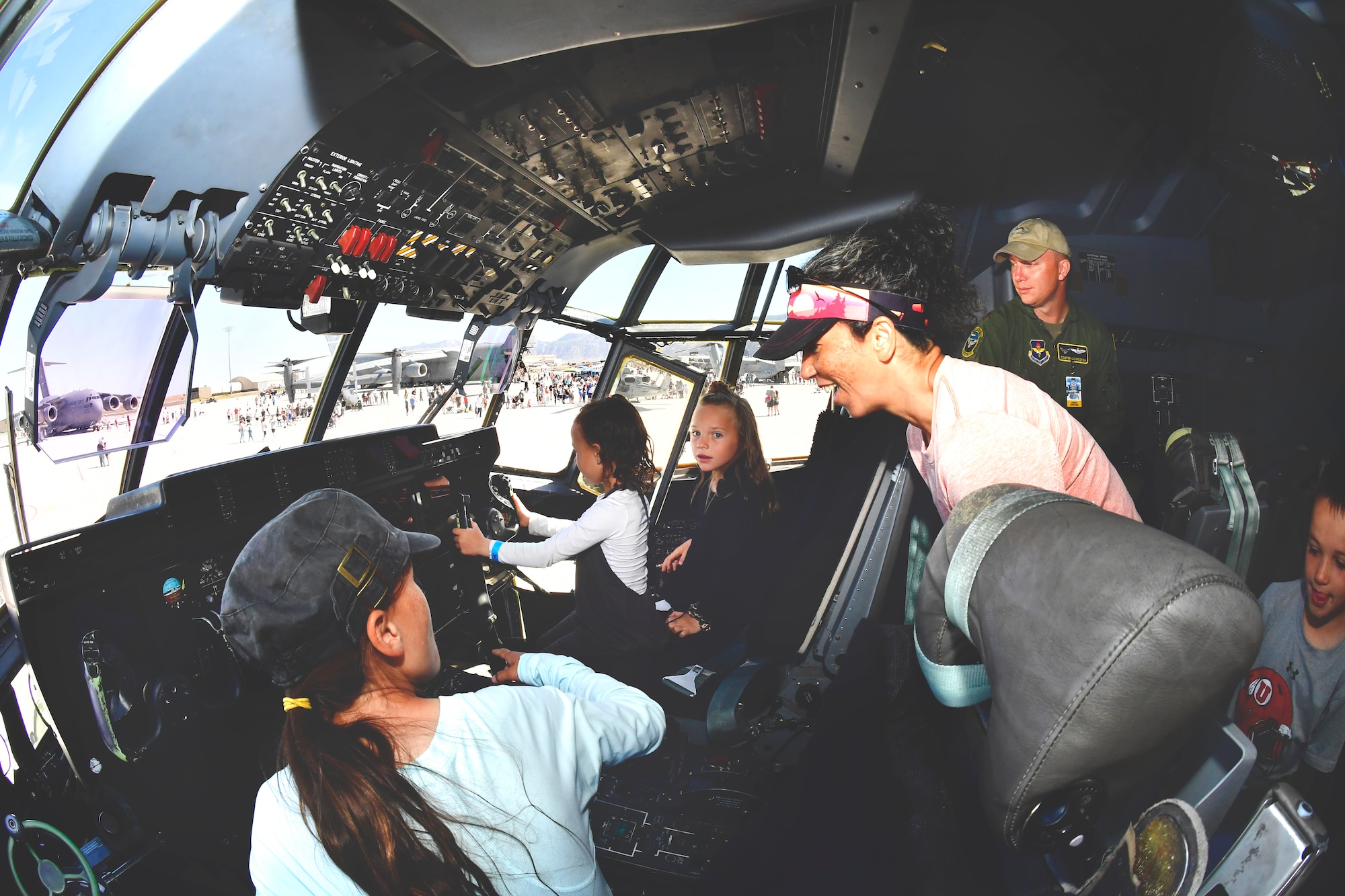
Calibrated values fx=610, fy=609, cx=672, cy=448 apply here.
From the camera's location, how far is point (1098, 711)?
18.9 inches

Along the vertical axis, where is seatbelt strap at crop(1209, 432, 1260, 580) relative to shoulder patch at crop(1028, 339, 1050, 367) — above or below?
below

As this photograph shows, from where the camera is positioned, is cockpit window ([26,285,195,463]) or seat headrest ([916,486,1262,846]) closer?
seat headrest ([916,486,1262,846])

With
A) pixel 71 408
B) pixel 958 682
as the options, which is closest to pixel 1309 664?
pixel 958 682

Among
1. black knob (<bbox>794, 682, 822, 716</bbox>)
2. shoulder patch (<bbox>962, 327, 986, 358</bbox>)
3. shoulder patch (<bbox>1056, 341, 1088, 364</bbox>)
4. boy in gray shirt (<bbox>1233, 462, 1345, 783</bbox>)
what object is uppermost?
shoulder patch (<bbox>962, 327, 986, 358</bbox>)

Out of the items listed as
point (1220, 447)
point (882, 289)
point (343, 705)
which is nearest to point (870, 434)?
point (882, 289)

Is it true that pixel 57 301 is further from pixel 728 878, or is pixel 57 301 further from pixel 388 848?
pixel 728 878

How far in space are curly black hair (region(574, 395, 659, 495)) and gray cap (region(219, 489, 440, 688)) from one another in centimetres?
89

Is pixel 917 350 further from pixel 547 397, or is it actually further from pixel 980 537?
pixel 547 397

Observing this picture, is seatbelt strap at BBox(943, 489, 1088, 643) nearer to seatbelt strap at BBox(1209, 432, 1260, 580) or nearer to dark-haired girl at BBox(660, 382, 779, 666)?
seatbelt strap at BBox(1209, 432, 1260, 580)

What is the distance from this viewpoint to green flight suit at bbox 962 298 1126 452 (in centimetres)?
93

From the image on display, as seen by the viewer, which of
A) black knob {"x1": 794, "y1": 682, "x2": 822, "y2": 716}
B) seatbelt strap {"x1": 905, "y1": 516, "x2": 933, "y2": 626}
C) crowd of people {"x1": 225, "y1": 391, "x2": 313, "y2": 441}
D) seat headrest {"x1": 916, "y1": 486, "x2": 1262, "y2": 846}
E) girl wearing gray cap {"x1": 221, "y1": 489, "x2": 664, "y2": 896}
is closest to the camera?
seat headrest {"x1": 916, "y1": 486, "x2": 1262, "y2": 846}

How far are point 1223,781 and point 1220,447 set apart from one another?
1.31 ft

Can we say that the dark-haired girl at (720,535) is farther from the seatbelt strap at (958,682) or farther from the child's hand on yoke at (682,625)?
the seatbelt strap at (958,682)

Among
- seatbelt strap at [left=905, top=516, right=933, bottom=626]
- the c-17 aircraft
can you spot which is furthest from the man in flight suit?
the c-17 aircraft
